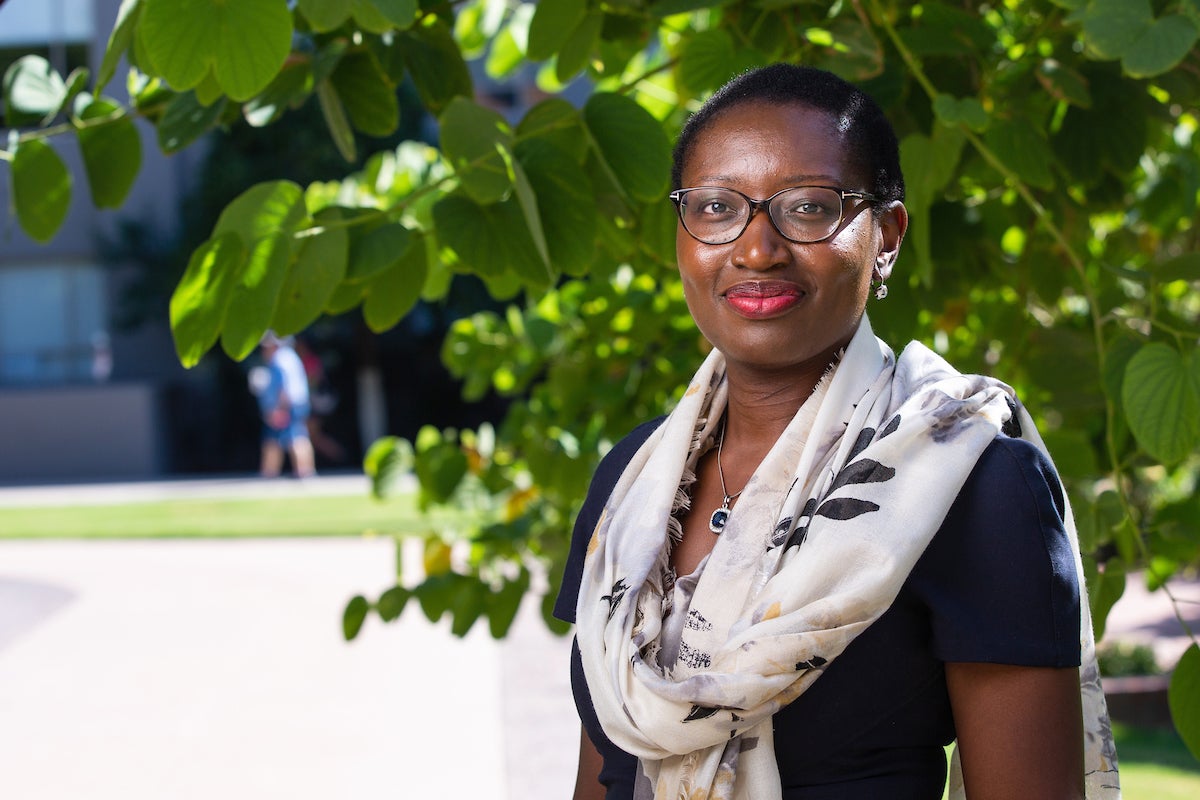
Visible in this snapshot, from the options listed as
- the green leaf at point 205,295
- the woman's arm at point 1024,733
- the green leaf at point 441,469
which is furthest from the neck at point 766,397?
the green leaf at point 441,469

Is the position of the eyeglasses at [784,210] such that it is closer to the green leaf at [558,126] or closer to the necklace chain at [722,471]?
the necklace chain at [722,471]

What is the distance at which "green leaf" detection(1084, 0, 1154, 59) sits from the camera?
5.61ft

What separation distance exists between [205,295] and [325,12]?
15.9 inches

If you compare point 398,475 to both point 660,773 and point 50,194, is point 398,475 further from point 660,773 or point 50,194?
point 660,773

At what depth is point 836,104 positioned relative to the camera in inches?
56.2

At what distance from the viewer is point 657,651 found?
1.45m

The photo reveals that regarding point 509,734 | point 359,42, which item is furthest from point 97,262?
point 359,42

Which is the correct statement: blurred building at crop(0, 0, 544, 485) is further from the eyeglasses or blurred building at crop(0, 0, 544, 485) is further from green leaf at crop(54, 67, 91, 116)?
the eyeglasses

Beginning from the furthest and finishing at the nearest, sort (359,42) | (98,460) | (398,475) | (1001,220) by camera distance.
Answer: (98,460)
(398,475)
(1001,220)
(359,42)

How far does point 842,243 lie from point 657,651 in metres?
0.47

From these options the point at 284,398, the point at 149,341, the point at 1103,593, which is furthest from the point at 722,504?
the point at 149,341

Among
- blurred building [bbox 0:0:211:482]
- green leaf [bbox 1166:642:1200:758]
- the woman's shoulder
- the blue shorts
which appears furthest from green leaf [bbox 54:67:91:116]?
blurred building [bbox 0:0:211:482]

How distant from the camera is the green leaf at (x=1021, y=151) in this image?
2.11m

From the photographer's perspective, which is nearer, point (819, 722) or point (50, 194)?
point (819, 722)
